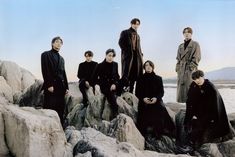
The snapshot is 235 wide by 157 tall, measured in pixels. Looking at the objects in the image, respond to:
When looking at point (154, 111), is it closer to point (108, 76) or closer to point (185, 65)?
point (108, 76)

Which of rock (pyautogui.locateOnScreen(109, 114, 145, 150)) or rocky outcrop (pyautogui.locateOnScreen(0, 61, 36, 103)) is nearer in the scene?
rock (pyautogui.locateOnScreen(109, 114, 145, 150))

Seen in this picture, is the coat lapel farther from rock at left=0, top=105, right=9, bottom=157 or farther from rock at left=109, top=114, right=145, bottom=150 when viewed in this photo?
rock at left=0, top=105, right=9, bottom=157

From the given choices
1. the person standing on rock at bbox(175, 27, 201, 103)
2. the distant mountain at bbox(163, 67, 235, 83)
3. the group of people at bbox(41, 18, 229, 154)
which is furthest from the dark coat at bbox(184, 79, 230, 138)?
the person standing on rock at bbox(175, 27, 201, 103)

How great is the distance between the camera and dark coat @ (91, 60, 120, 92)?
4941 millimetres

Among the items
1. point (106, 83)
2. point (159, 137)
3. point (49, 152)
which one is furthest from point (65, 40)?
point (49, 152)

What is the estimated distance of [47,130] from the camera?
11.1ft

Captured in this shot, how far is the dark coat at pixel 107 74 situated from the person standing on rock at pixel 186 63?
2.97ft

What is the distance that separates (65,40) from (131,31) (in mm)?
841

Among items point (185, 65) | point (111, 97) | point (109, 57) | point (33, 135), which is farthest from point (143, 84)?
point (33, 135)

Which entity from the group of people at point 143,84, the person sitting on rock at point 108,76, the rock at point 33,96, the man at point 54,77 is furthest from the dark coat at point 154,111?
the rock at point 33,96

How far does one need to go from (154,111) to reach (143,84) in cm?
35

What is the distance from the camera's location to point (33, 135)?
10.8 ft

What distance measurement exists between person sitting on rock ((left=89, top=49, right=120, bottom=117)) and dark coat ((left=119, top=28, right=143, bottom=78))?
224 mm

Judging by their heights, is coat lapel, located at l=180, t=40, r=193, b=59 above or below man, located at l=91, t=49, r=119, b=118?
above
